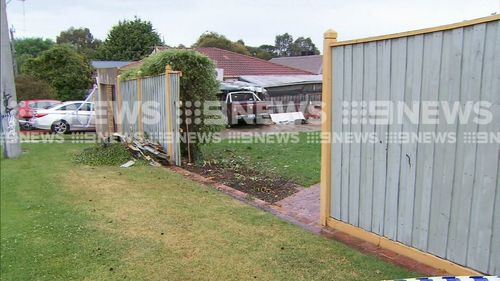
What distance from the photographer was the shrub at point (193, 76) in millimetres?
9133

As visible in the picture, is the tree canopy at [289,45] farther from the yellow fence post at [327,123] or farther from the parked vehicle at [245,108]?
the yellow fence post at [327,123]

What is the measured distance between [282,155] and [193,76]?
2960mm

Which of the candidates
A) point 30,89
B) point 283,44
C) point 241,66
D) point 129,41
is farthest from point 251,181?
point 283,44

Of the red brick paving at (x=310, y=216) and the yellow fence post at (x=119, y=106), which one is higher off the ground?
the yellow fence post at (x=119, y=106)

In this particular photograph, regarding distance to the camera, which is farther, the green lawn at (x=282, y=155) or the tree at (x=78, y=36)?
the tree at (x=78, y=36)

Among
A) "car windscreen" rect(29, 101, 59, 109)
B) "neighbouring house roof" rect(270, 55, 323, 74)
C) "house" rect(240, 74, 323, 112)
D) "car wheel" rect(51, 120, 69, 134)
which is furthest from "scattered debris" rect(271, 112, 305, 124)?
"neighbouring house roof" rect(270, 55, 323, 74)

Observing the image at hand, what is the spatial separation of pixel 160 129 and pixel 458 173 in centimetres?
735

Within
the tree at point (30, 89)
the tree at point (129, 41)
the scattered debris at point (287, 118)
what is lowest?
the scattered debris at point (287, 118)

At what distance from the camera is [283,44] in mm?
86125

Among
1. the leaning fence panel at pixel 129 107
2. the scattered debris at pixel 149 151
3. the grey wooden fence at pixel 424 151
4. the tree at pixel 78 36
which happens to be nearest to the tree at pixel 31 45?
the tree at pixel 78 36

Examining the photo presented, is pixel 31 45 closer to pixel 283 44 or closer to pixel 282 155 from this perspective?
pixel 283 44

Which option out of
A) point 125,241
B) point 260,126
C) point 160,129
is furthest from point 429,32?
point 260,126

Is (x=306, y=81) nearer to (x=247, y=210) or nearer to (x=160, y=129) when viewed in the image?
(x=160, y=129)

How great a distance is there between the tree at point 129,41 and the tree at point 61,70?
1129 centimetres
